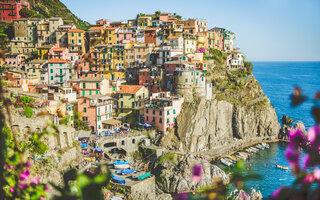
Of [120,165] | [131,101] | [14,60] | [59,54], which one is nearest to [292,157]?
[120,165]

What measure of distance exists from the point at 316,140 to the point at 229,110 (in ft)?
174

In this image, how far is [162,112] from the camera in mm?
44688

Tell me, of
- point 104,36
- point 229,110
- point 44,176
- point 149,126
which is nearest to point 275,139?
point 229,110

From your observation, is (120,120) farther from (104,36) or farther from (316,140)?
(316,140)

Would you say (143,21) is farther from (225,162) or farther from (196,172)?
(196,172)

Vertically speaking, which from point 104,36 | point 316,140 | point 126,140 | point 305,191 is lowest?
point 126,140

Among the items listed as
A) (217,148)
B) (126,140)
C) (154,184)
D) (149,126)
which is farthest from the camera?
(217,148)

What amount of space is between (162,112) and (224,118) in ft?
45.9

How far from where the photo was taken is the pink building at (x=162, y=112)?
44.8 meters

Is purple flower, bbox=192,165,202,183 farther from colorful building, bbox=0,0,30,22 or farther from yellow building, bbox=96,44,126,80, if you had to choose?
colorful building, bbox=0,0,30,22

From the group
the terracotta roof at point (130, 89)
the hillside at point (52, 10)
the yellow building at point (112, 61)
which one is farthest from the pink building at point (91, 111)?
the hillside at point (52, 10)

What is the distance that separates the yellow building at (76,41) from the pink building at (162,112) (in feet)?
71.9

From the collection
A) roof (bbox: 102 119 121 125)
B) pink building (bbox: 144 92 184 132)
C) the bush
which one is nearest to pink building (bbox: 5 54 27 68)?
roof (bbox: 102 119 121 125)

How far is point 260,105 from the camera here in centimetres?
5962
